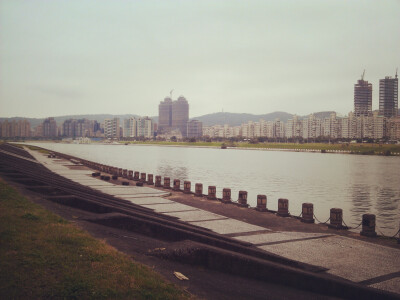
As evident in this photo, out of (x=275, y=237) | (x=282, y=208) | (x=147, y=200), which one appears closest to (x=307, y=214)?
(x=282, y=208)

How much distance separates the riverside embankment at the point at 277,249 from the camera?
7.59m

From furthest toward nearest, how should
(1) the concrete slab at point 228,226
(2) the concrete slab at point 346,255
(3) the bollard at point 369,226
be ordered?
(3) the bollard at point 369,226 → (1) the concrete slab at point 228,226 → (2) the concrete slab at point 346,255

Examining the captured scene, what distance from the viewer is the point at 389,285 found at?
8.02 metres

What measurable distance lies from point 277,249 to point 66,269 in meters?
6.35

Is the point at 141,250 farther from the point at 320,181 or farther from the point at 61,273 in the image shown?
the point at 320,181

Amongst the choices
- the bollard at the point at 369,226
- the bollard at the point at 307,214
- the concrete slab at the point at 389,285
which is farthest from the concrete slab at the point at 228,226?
the concrete slab at the point at 389,285

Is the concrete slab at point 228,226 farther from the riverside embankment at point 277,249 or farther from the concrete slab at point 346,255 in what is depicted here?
the concrete slab at point 346,255

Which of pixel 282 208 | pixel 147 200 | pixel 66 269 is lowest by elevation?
pixel 147 200

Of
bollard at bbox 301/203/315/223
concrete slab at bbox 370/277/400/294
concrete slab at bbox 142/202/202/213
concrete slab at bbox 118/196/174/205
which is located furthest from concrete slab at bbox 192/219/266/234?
concrete slab at bbox 118/196/174/205

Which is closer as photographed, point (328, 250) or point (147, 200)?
point (328, 250)

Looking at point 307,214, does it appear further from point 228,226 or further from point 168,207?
point 168,207

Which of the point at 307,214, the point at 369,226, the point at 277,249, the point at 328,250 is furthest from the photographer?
the point at 307,214

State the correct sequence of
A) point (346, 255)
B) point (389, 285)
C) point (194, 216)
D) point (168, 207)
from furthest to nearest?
point (168, 207) → point (194, 216) → point (346, 255) → point (389, 285)

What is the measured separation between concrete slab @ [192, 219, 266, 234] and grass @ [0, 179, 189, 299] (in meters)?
5.70
